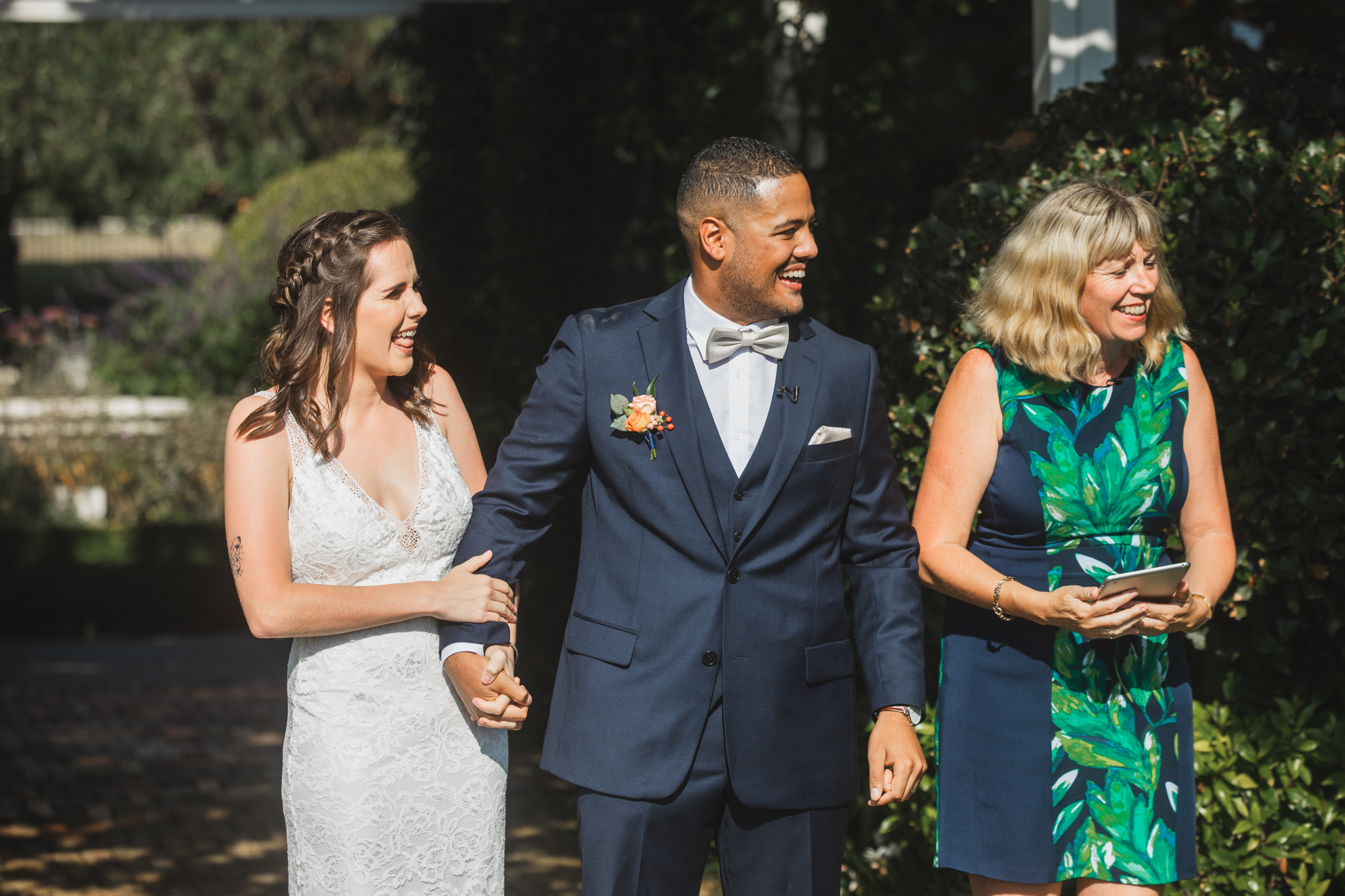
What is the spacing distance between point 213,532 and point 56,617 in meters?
1.23

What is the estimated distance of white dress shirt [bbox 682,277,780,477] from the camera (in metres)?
2.52

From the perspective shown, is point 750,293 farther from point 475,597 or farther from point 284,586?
point 284,586

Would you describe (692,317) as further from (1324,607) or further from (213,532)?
(213,532)

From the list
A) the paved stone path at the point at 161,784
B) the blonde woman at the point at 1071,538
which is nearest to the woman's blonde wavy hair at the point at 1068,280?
the blonde woman at the point at 1071,538

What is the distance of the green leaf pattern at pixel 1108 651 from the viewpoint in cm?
263

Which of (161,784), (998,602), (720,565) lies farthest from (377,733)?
(161,784)

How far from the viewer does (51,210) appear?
23828 mm

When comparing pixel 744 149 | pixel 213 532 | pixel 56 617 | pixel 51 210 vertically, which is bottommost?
pixel 56 617

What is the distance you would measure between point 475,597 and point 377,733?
1.33 feet

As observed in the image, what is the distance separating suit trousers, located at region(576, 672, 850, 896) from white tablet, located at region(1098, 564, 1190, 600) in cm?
72

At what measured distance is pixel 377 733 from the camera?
2.66 metres

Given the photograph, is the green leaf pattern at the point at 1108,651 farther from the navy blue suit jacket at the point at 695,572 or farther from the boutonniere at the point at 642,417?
the boutonniere at the point at 642,417

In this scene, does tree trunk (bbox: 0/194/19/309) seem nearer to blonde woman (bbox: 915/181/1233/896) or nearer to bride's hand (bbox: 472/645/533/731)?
bride's hand (bbox: 472/645/533/731)

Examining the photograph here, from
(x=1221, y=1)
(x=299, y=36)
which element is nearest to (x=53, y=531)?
(x=1221, y=1)
